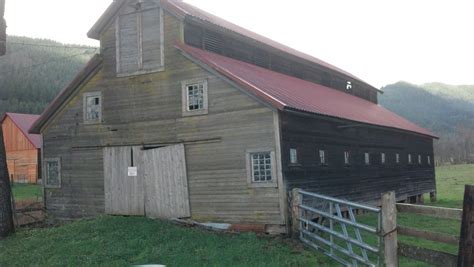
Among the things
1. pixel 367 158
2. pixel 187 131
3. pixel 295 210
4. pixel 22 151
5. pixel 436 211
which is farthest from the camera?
pixel 22 151

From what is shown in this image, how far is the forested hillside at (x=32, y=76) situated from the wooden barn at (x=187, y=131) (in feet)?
217

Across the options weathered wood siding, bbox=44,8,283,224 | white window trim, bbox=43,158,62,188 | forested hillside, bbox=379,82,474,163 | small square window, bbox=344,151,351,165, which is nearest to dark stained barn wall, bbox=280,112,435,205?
small square window, bbox=344,151,351,165

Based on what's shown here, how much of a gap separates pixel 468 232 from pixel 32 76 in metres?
119

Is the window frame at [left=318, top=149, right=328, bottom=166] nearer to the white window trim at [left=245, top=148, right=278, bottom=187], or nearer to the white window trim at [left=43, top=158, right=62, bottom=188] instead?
the white window trim at [left=245, top=148, right=278, bottom=187]

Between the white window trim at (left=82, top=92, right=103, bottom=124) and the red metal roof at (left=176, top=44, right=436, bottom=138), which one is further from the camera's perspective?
the white window trim at (left=82, top=92, right=103, bottom=124)

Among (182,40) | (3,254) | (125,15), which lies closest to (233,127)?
(182,40)

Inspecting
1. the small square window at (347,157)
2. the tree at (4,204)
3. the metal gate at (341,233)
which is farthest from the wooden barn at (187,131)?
the tree at (4,204)

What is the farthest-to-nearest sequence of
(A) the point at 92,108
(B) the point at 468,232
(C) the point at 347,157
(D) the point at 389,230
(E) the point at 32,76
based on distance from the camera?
(E) the point at 32,76
(C) the point at 347,157
(A) the point at 92,108
(D) the point at 389,230
(B) the point at 468,232

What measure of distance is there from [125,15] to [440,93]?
175 m

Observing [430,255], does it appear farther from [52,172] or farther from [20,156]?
[20,156]

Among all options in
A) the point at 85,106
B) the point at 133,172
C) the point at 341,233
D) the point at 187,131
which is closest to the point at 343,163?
the point at 341,233

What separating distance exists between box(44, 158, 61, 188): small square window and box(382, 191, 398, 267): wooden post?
48.9 feet

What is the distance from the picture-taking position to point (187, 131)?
54.0ft

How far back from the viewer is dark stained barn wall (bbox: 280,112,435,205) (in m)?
15.7
